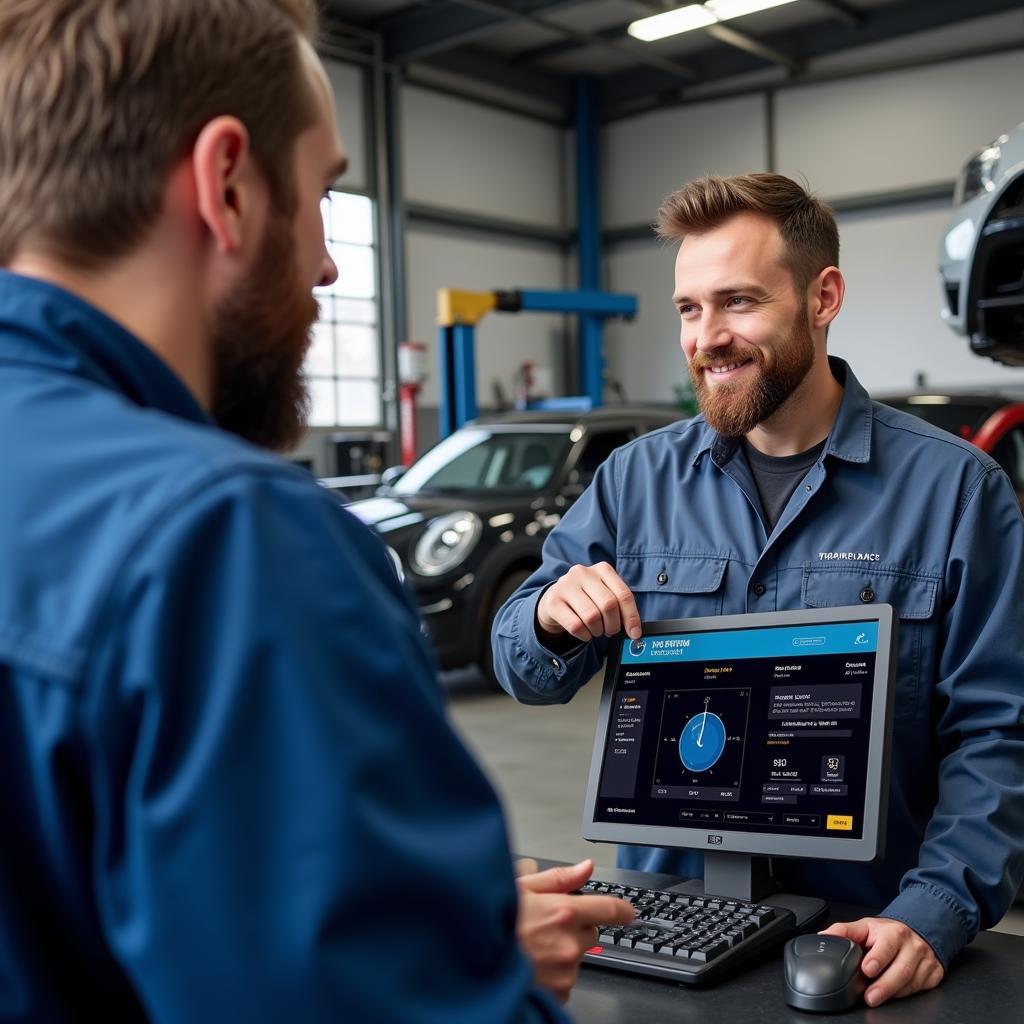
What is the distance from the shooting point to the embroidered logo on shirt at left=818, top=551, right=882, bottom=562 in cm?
175

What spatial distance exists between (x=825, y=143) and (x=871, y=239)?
1274 mm

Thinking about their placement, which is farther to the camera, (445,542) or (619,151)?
(619,151)

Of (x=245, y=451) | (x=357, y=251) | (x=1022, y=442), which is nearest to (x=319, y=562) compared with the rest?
(x=245, y=451)

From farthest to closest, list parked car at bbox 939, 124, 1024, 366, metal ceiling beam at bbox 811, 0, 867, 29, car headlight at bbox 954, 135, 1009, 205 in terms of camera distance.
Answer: metal ceiling beam at bbox 811, 0, 867, 29
car headlight at bbox 954, 135, 1009, 205
parked car at bbox 939, 124, 1024, 366

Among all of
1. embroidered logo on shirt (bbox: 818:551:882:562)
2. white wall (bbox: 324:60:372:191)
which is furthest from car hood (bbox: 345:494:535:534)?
white wall (bbox: 324:60:372:191)

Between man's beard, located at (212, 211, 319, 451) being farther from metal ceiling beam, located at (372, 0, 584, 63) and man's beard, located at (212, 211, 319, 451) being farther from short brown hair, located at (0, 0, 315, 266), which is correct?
metal ceiling beam, located at (372, 0, 584, 63)

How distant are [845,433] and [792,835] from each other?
2.25ft

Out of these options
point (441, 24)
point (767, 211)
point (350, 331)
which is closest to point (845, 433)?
point (767, 211)

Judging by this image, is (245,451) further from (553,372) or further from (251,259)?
(553,372)

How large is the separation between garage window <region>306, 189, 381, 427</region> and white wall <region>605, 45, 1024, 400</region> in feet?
12.1

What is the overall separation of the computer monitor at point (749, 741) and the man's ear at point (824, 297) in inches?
27.3

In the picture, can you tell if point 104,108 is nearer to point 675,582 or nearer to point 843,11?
point 675,582

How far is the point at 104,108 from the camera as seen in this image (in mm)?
703

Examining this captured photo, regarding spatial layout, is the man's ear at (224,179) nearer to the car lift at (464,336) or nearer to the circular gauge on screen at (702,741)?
Result: the circular gauge on screen at (702,741)
